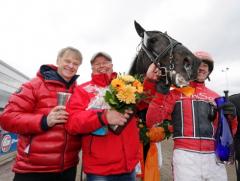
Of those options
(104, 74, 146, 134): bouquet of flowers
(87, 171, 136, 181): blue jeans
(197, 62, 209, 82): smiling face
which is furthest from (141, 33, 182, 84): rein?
(87, 171, 136, 181): blue jeans

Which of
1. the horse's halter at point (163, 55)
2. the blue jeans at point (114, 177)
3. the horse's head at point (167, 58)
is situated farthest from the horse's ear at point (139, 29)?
the blue jeans at point (114, 177)

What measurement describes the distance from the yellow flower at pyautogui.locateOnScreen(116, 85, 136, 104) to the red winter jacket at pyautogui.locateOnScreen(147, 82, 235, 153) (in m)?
0.70

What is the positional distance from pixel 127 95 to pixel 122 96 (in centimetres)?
5

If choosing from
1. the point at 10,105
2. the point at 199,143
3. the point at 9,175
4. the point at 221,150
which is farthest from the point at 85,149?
the point at 9,175

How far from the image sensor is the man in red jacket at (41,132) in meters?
2.55

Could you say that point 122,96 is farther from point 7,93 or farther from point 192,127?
point 7,93

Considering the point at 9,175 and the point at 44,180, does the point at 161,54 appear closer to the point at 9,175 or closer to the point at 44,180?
the point at 44,180

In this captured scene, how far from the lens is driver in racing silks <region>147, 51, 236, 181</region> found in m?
2.86

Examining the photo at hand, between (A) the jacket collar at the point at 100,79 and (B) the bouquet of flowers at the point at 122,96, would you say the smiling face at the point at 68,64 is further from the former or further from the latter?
(B) the bouquet of flowers at the point at 122,96

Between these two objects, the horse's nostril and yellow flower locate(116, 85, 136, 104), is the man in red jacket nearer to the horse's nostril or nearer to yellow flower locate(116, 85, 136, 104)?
yellow flower locate(116, 85, 136, 104)

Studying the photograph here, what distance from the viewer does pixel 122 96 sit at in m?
2.31

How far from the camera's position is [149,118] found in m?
3.11

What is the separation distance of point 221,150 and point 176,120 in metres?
0.57

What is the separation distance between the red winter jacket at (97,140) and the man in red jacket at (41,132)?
164 mm
